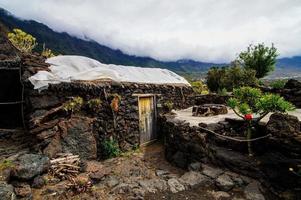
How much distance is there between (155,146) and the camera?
41.5 feet

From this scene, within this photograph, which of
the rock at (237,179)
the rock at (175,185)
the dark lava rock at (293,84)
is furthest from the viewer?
the dark lava rock at (293,84)

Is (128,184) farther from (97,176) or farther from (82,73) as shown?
(82,73)

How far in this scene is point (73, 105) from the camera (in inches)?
374

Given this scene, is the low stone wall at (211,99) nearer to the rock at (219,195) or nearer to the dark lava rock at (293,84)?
the dark lava rock at (293,84)

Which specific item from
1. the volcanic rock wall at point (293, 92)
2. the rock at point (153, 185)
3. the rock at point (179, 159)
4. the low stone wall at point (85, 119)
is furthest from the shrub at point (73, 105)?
the volcanic rock wall at point (293, 92)

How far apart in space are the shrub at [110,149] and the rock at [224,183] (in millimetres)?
4618

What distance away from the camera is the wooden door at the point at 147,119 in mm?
12438

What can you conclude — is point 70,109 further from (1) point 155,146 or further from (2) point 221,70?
(2) point 221,70

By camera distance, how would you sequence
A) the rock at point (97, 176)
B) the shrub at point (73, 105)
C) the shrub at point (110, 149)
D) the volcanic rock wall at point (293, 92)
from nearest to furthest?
the rock at point (97, 176), the shrub at point (73, 105), the shrub at point (110, 149), the volcanic rock wall at point (293, 92)

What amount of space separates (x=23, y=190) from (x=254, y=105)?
7.52 metres

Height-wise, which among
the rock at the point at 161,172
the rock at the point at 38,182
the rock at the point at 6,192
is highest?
the rock at the point at 6,192

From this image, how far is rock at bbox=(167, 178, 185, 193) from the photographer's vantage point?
25.3 feet

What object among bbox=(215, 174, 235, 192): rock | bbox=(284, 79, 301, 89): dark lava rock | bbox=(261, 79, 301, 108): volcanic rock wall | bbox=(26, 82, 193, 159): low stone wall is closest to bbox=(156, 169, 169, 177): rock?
bbox=(215, 174, 235, 192): rock

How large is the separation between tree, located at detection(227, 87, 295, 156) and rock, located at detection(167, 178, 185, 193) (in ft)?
8.19
